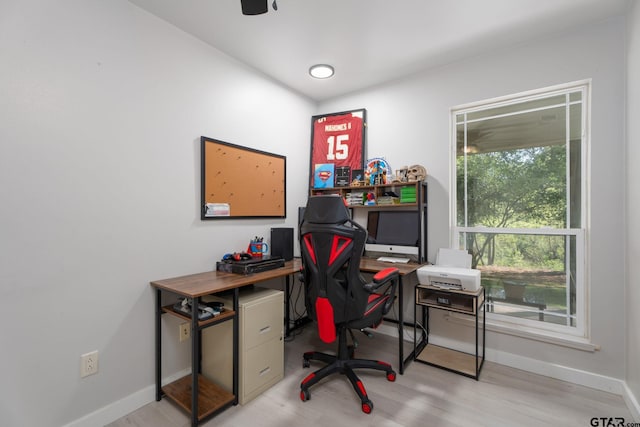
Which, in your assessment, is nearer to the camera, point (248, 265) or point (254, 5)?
point (254, 5)

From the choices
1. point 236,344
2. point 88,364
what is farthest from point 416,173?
point 88,364

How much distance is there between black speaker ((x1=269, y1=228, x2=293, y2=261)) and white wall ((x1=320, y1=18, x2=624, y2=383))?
140cm

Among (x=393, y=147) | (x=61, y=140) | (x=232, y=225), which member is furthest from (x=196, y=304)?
(x=393, y=147)

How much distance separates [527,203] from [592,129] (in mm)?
681

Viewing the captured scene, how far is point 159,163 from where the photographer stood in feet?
6.83

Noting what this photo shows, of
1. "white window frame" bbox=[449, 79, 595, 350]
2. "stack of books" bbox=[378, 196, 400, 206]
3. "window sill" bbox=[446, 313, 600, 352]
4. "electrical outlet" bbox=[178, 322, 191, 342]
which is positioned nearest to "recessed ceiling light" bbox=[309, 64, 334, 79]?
"stack of books" bbox=[378, 196, 400, 206]

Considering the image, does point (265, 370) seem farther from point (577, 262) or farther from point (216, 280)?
point (577, 262)

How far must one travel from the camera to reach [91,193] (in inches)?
68.7

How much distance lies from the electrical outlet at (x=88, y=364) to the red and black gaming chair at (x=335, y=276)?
131 centimetres

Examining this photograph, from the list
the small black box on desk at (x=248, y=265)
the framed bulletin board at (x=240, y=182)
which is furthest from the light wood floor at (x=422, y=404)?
the framed bulletin board at (x=240, y=182)

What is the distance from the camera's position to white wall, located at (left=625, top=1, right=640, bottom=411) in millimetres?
1785

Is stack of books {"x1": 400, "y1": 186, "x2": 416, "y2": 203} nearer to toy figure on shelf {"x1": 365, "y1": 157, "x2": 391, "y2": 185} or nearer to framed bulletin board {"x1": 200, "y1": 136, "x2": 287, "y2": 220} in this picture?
toy figure on shelf {"x1": 365, "y1": 157, "x2": 391, "y2": 185}

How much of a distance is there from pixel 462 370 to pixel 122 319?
8.42 ft

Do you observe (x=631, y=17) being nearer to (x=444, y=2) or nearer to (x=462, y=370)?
(x=444, y=2)
